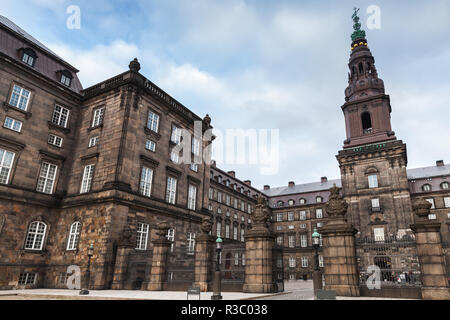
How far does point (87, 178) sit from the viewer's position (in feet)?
84.5

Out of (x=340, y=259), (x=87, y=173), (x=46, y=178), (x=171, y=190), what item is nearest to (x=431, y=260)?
(x=340, y=259)

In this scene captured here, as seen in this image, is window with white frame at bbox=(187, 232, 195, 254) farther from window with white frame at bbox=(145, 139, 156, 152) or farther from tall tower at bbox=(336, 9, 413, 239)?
tall tower at bbox=(336, 9, 413, 239)

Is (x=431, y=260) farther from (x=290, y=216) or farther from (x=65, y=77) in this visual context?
(x=290, y=216)

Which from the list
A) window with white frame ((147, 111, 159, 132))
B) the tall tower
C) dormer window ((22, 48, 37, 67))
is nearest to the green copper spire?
the tall tower

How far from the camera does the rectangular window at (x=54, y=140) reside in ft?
86.0

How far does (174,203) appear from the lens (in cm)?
2905

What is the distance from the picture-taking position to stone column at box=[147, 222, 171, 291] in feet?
65.1

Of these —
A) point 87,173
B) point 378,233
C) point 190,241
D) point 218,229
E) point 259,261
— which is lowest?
point 259,261

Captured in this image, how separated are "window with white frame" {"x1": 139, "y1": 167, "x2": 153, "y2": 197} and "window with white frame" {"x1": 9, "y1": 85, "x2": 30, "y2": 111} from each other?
35.2 ft

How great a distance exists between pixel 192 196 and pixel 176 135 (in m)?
6.57

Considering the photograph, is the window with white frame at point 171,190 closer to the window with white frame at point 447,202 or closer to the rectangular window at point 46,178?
the rectangular window at point 46,178
